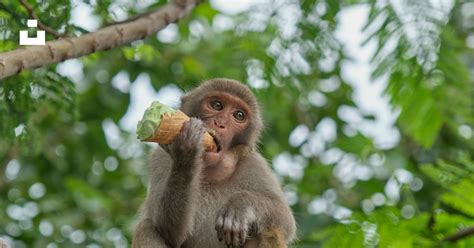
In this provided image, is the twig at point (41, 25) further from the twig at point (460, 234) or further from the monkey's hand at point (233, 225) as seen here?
the twig at point (460, 234)

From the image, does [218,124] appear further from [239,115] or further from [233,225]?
[233,225]

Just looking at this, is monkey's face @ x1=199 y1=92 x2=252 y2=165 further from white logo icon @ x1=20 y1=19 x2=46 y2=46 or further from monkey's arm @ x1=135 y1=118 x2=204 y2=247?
white logo icon @ x1=20 y1=19 x2=46 y2=46

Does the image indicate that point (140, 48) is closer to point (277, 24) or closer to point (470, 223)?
point (277, 24)

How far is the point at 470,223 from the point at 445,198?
0.29m

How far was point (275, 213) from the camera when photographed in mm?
6293

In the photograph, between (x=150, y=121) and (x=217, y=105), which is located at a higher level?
(x=150, y=121)

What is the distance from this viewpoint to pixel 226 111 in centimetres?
645

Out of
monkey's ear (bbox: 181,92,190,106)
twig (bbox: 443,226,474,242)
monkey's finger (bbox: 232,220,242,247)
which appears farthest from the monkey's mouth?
twig (bbox: 443,226,474,242)

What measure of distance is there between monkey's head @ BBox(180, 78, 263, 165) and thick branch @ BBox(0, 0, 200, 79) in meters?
0.64

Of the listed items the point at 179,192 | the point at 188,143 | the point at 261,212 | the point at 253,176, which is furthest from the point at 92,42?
the point at 253,176

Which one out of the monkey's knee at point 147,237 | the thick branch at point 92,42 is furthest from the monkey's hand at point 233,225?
the thick branch at point 92,42

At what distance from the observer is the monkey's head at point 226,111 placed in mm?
6324

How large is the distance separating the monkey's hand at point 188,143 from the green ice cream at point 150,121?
0.90ft

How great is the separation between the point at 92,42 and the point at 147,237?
1536 millimetres
